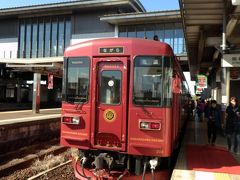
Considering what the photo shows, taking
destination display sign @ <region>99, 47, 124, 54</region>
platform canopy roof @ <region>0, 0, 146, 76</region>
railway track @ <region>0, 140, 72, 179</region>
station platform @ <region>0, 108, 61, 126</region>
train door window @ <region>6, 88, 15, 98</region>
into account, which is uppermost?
platform canopy roof @ <region>0, 0, 146, 76</region>

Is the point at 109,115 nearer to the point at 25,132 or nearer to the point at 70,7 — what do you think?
the point at 25,132

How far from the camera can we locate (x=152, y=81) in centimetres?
750

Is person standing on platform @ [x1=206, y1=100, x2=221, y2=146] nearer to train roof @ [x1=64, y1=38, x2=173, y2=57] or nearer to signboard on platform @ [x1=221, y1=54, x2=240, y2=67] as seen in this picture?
signboard on platform @ [x1=221, y1=54, x2=240, y2=67]

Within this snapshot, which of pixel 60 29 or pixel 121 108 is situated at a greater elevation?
pixel 60 29

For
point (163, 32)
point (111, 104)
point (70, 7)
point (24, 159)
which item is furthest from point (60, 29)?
point (111, 104)

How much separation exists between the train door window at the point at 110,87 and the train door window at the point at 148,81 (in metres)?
0.35

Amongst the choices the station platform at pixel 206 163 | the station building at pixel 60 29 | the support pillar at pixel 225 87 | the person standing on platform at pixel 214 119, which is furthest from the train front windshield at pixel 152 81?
the station building at pixel 60 29

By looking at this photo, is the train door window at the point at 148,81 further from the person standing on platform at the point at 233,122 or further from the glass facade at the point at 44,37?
the glass facade at the point at 44,37

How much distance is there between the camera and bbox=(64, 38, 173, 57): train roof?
7559 millimetres

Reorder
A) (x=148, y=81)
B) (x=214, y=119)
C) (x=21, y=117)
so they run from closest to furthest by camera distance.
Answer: (x=148, y=81) < (x=214, y=119) < (x=21, y=117)

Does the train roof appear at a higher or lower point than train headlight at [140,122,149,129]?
higher

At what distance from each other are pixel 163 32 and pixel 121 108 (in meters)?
30.4

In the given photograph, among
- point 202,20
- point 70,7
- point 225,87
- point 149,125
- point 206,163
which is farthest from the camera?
point 70,7

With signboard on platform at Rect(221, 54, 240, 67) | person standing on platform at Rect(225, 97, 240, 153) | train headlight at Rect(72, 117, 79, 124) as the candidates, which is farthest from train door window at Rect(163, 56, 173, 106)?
signboard on platform at Rect(221, 54, 240, 67)
